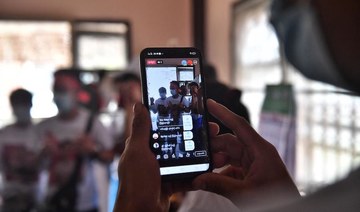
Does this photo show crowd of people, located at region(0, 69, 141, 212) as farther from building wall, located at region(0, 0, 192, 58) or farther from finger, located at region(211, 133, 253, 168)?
finger, located at region(211, 133, 253, 168)

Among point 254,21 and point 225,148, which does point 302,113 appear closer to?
point 254,21

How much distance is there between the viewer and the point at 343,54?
29cm

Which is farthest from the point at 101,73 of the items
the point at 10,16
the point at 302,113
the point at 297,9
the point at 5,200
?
the point at 297,9

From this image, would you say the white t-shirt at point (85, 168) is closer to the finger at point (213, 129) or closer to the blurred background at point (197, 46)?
the blurred background at point (197, 46)

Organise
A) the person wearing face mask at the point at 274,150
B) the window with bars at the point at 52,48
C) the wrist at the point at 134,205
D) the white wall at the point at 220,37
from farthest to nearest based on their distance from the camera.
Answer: the window with bars at the point at 52,48, the white wall at the point at 220,37, the wrist at the point at 134,205, the person wearing face mask at the point at 274,150

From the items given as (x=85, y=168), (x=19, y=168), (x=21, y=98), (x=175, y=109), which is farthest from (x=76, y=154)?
(x=175, y=109)

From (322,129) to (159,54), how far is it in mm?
875

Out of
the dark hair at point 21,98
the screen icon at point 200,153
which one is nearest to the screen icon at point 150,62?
the screen icon at point 200,153

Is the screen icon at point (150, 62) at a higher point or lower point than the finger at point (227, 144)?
higher

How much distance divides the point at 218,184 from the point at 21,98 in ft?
4.30

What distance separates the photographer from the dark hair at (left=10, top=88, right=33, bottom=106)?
1592 mm

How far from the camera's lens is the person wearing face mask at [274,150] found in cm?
29

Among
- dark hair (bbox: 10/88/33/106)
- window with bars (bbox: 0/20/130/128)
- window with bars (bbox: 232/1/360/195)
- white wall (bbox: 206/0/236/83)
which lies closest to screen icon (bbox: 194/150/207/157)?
window with bars (bbox: 232/1/360/195)

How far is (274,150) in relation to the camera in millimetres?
442
